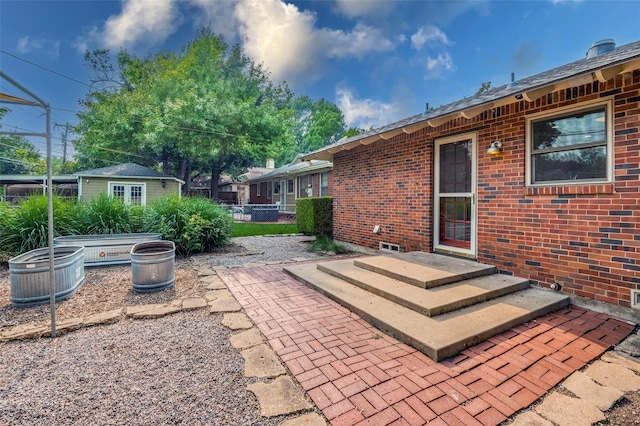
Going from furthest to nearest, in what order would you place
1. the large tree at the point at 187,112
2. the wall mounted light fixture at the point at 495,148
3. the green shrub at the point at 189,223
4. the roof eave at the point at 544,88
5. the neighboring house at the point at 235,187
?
the neighboring house at the point at 235,187, the large tree at the point at 187,112, the green shrub at the point at 189,223, the wall mounted light fixture at the point at 495,148, the roof eave at the point at 544,88

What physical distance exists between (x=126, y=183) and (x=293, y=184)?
9.10 m

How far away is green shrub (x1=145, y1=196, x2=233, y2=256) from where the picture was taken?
6672 mm

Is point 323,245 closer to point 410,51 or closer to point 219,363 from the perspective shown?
point 219,363

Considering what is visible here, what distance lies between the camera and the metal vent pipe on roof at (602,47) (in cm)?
504

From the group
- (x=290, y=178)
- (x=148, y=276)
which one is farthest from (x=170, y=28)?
(x=148, y=276)

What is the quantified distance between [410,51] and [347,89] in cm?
1192

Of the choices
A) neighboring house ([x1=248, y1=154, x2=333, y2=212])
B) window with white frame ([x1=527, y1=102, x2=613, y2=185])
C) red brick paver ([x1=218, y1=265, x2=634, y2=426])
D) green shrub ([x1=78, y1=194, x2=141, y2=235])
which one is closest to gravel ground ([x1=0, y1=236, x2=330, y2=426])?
red brick paver ([x1=218, y1=265, x2=634, y2=426])

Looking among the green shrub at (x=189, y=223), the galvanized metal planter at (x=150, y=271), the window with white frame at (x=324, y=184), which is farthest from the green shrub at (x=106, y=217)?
the window with white frame at (x=324, y=184)

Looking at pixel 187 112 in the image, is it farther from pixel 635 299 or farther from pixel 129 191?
pixel 635 299

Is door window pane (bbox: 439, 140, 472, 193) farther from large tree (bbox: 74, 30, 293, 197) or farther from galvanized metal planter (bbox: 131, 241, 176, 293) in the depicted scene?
A: large tree (bbox: 74, 30, 293, 197)

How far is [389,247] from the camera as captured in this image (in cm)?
639

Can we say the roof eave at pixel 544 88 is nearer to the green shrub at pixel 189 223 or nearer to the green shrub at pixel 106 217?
the green shrub at pixel 189 223

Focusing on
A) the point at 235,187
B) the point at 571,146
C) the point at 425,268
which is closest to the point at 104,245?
the point at 425,268

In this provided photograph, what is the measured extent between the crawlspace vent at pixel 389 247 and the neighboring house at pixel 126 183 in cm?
1170
